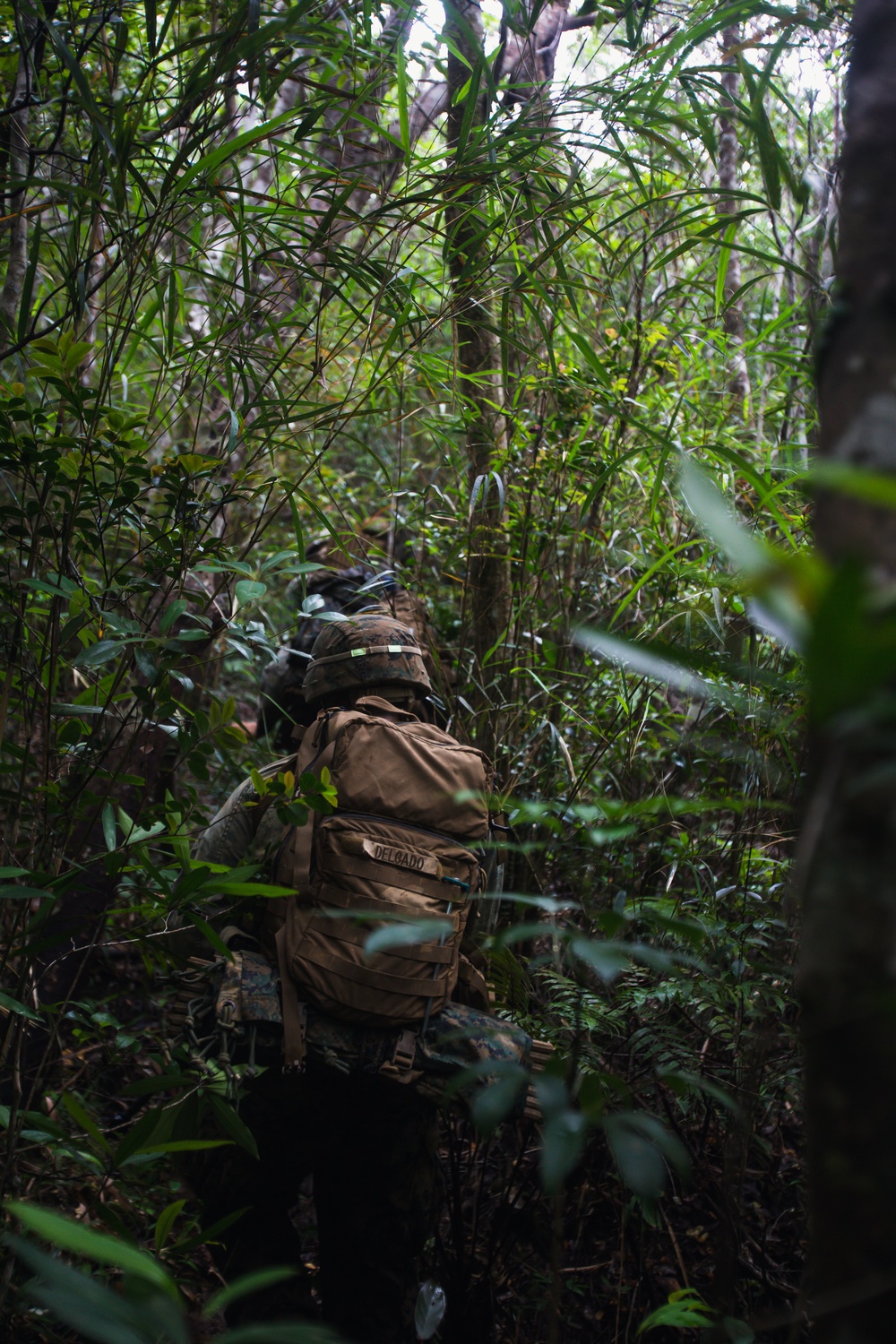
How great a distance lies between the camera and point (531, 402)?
11.5 ft

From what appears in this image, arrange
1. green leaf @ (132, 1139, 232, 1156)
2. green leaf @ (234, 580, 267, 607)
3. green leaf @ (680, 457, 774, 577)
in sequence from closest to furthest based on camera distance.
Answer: green leaf @ (680, 457, 774, 577) → green leaf @ (132, 1139, 232, 1156) → green leaf @ (234, 580, 267, 607)

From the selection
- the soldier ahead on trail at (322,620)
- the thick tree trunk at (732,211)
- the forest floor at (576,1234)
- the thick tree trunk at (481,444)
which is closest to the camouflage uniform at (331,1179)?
the forest floor at (576,1234)

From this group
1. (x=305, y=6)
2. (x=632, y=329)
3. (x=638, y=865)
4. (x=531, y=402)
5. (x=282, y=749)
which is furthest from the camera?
(x=282, y=749)

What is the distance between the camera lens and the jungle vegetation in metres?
0.63

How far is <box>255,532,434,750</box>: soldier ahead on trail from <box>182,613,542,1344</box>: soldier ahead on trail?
0.72 m

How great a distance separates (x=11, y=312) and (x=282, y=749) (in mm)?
2308

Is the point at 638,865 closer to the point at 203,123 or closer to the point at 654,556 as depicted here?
the point at 654,556

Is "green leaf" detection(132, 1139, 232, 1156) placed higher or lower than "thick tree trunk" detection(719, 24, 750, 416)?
lower

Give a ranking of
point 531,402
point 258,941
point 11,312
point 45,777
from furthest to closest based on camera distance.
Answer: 1. point 531,402
2. point 258,941
3. point 11,312
4. point 45,777

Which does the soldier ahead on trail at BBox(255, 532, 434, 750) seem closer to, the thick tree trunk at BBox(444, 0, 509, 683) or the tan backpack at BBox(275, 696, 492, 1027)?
the thick tree trunk at BBox(444, 0, 509, 683)

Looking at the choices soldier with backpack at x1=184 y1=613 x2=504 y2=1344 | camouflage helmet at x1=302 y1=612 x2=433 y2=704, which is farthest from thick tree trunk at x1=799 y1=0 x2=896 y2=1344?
camouflage helmet at x1=302 y1=612 x2=433 y2=704

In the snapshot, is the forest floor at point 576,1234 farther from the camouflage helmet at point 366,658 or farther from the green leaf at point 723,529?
the green leaf at point 723,529

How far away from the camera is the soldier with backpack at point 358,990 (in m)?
1.95

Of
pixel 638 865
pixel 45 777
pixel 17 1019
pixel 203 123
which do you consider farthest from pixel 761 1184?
pixel 203 123
